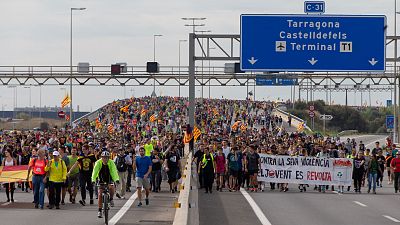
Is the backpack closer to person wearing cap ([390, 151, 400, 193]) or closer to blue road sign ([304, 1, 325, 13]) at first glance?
person wearing cap ([390, 151, 400, 193])

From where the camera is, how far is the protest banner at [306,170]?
113 feet

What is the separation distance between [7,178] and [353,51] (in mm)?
16901

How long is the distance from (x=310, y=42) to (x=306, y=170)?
6488 mm

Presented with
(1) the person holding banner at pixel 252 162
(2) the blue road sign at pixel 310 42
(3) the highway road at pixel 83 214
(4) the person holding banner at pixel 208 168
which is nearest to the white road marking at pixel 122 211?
(3) the highway road at pixel 83 214

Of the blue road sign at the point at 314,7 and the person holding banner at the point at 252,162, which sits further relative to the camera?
the blue road sign at the point at 314,7

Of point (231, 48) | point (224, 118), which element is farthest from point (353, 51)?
point (224, 118)

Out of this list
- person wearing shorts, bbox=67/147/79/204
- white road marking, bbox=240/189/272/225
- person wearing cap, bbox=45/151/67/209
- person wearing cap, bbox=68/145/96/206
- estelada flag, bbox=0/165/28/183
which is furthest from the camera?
estelada flag, bbox=0/165/28/183

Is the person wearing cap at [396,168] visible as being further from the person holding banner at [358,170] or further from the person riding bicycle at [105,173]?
the person riding bicycle at [105,173]

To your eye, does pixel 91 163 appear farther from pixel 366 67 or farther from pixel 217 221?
pixel 366 67

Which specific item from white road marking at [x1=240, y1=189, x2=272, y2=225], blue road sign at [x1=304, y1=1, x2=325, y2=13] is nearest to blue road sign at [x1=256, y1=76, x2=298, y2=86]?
blue road sign at [x1=304, y1=1, x2=325, y2=13]

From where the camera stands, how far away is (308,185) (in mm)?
35969

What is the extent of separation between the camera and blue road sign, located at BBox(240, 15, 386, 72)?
39.2m

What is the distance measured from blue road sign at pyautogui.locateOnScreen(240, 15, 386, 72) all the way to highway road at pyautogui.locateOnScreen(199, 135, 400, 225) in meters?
7.02

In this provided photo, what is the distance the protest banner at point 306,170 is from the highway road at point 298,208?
633 mm
